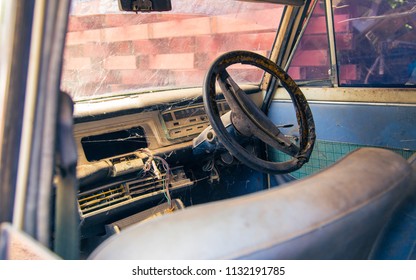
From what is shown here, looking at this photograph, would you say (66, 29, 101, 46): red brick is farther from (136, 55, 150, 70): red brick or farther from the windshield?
(136, 55, 150, 70): red brick

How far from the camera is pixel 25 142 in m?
0.86

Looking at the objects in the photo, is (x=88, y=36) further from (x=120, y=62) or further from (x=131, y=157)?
(x=131, y=157)

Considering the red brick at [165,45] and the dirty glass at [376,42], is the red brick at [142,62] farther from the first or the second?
the dirty glass at [376,42]

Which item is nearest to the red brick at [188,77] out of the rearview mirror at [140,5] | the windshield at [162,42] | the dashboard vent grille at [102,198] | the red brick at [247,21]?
the windshield at [162,42]

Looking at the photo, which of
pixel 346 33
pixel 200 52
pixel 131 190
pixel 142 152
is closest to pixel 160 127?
pixel 142 152

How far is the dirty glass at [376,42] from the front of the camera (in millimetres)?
2164

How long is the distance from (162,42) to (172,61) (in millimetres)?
124

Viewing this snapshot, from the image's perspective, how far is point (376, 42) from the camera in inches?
89.9

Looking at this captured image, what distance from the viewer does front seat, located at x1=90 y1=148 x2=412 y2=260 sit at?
0.77m

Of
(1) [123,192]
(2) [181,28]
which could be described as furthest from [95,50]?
(1) [123,192]

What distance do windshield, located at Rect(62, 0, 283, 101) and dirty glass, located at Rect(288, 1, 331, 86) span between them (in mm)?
192

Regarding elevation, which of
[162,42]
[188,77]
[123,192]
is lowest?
[123,192]

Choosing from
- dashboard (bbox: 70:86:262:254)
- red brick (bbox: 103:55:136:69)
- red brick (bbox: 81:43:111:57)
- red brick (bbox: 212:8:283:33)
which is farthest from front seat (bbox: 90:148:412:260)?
red brick (bbox: 212:8:283:33)
